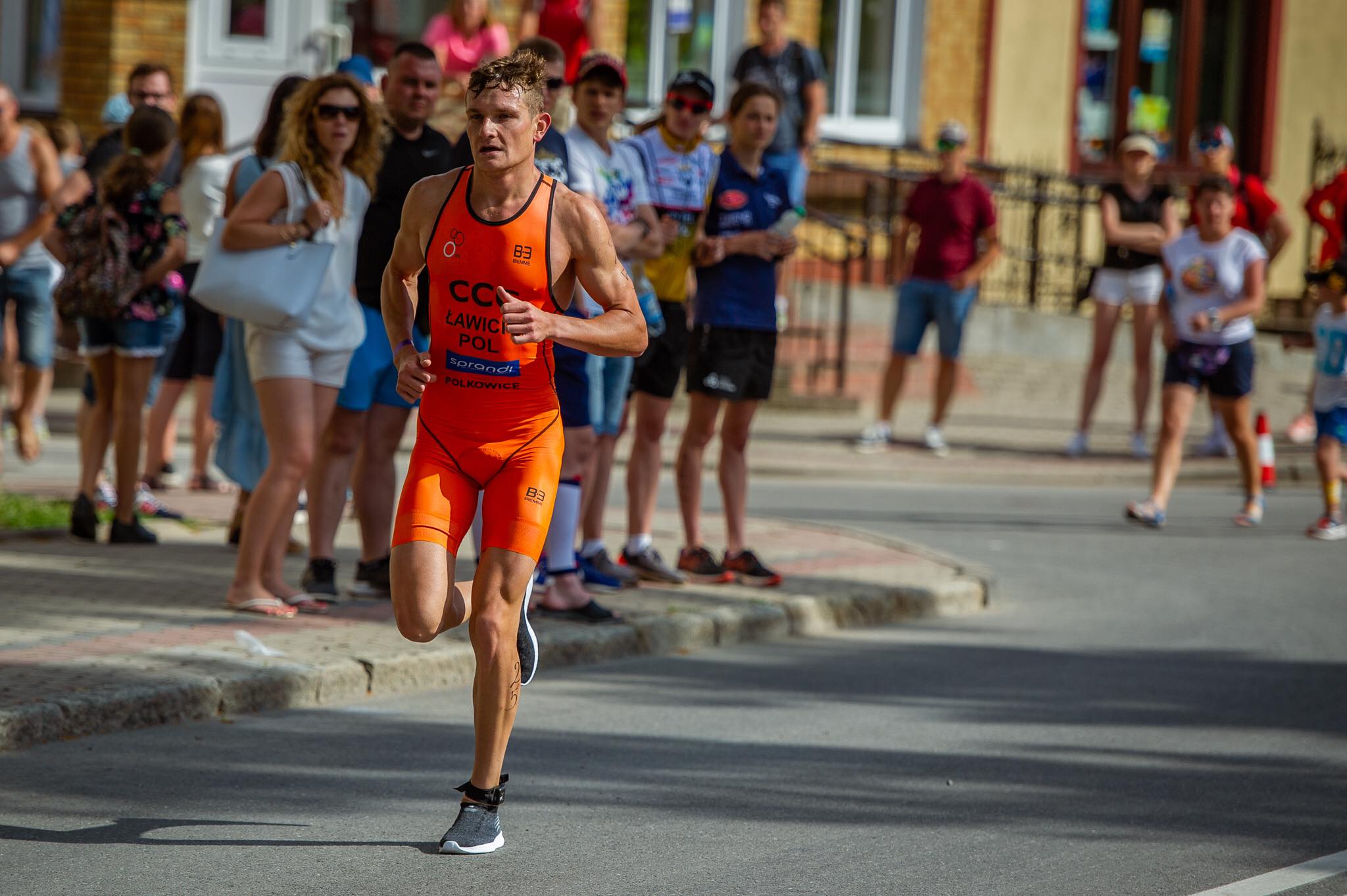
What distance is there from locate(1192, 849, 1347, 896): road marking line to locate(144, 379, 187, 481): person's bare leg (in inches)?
281

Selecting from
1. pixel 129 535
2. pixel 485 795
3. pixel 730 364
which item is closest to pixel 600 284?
pixel 485 795

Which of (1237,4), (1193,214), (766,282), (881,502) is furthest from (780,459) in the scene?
(1237,4)

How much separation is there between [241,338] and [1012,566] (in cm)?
464

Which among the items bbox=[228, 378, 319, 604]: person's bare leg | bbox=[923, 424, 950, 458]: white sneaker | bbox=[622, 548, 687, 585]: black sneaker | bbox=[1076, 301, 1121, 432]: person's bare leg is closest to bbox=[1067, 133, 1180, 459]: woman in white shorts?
bbox=[1076, 301, 1121, 432]: person's bare leg

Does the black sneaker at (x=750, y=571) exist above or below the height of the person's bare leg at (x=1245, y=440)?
below

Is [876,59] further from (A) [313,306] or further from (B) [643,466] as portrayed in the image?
(A) [313,306]

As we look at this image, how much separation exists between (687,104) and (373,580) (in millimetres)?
2562

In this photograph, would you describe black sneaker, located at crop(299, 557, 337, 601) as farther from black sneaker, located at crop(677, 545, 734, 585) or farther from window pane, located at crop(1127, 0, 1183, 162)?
window pane, located at crop(1127, 0, 1183, 162)

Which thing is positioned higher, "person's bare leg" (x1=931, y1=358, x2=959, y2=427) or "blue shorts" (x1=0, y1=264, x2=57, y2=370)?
"blue shorts" (x1=0, y1=264, x2=57, y2=370)

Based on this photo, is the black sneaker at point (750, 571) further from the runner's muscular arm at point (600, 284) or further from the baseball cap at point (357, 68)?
the runner's muscular arm at point (600, 284)

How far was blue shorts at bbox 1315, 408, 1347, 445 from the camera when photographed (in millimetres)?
10875

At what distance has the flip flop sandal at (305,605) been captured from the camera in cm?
741

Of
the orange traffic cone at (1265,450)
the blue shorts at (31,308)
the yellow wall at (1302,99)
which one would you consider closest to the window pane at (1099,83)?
the yellow wall at (1302,99)

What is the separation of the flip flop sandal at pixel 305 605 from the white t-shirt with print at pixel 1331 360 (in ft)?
21.0
